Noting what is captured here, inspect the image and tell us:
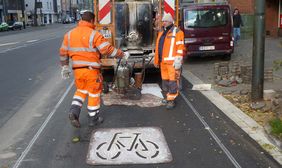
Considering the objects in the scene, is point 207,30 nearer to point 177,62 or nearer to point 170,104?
point 177,62

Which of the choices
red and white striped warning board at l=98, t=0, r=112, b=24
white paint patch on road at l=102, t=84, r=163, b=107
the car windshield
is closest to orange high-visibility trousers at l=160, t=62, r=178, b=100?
white paint patch on road at l=102, t=84, r=163, b=107

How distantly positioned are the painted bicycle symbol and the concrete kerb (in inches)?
55.8

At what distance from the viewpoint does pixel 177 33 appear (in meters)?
8.13

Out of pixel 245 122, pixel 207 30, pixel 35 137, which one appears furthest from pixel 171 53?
pixel 207 30

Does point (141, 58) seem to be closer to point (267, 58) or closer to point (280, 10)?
point (267, 58)

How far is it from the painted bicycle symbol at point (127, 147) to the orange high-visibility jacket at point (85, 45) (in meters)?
1.23

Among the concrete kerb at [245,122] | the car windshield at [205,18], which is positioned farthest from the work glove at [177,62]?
the car windshield at [205,18]

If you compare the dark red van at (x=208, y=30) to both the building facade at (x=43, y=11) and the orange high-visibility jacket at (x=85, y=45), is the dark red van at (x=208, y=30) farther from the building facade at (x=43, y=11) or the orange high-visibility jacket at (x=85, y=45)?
the building facade at (x=43, y=11)

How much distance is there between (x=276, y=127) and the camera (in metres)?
6.01

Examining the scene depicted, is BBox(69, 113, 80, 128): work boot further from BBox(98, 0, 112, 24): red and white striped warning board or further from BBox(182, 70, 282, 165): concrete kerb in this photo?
BBox(98, 0, 112, 24): red and white striped warning board

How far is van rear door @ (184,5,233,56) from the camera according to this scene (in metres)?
14.9

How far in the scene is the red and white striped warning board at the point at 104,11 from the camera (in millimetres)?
10642

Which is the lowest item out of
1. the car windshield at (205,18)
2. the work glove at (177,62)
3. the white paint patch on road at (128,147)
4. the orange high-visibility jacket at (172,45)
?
the white paint patch on road at (128,147)

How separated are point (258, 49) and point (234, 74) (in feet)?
8.64
